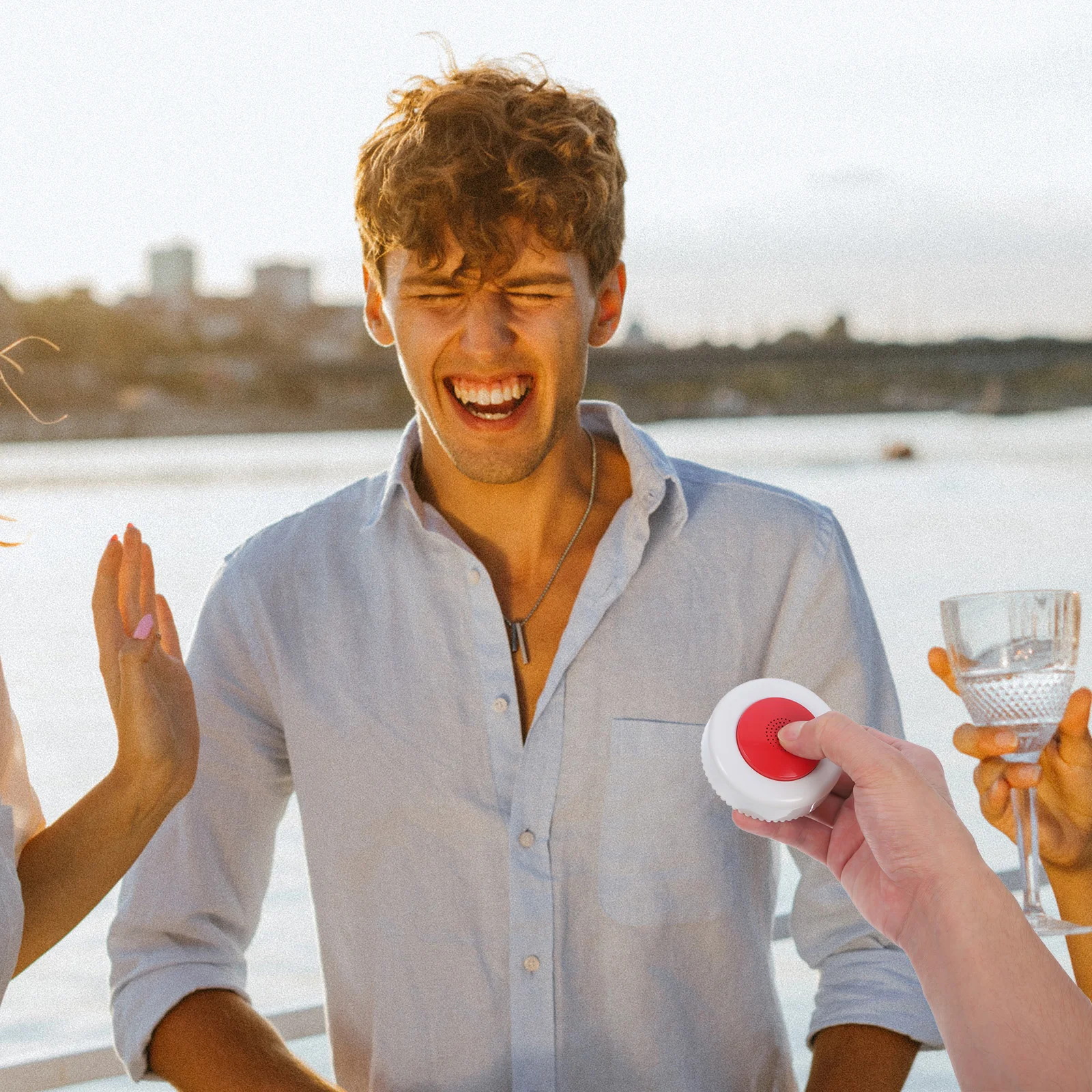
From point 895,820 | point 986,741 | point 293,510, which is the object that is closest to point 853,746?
point 895,820

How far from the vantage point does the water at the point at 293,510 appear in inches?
160

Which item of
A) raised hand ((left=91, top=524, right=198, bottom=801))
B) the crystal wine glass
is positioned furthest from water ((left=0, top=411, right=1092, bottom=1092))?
the crystal wine glass

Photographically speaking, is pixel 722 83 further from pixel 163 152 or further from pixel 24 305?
pixel 163 152

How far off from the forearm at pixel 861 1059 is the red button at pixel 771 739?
→ 589 millimetres

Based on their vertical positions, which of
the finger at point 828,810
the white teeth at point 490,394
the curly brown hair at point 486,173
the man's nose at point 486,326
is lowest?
the finger at point 828,810

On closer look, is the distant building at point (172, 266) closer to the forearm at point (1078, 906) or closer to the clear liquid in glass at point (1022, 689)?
the forearm at point (1078, 906)

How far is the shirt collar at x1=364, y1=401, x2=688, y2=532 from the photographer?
1.93 m

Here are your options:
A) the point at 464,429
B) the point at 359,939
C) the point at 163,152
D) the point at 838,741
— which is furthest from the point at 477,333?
the point at 163,152

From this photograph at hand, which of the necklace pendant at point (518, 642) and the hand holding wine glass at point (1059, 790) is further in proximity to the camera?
the necklace pendant at point (518, 642)

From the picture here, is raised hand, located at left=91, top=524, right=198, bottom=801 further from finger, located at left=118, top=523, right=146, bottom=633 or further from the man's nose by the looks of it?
the man's nose

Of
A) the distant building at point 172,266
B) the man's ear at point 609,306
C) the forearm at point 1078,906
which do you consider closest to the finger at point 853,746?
the forearm at point 1078,906

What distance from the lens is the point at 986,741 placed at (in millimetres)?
1397

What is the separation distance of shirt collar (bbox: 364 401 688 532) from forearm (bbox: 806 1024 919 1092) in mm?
652

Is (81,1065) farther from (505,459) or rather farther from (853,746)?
(853,746)
